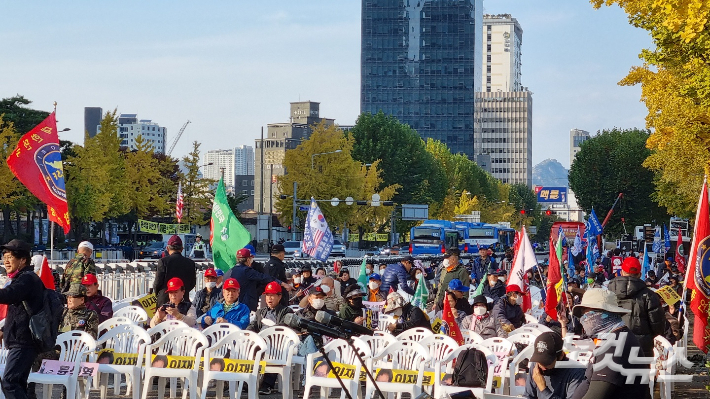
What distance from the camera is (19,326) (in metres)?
8.66

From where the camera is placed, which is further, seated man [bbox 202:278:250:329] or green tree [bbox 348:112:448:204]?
green tree [bbox 348:112:448:204]

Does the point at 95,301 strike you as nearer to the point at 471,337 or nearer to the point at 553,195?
the point at 471,337

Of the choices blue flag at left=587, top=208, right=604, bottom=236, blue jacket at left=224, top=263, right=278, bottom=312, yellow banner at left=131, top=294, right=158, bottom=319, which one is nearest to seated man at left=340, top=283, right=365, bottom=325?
blue jacket at left=224, top=263, right=278, bottom=312

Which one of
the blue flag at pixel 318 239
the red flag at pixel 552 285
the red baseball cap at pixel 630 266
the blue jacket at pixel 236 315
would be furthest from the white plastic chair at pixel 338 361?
the blue flag at pixel 318 239

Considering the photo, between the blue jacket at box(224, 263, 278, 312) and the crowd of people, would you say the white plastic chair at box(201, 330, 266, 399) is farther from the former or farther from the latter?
the blue jacket at box(224, 263, 278, 312)

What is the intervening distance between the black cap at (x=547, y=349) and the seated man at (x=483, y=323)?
Answer: 251 inches

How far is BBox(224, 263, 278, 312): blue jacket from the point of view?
14.1 m

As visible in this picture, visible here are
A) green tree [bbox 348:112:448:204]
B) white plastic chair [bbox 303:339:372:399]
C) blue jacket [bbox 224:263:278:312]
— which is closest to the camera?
white plastic chair [bbox 303:339:372:399]

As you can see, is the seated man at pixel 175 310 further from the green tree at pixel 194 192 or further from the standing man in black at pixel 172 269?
the green tree at pixel 194 192

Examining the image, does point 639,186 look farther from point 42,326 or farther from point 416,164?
point 42,326

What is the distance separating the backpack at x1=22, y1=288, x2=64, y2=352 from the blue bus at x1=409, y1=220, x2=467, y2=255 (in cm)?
5897

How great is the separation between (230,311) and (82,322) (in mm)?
1969

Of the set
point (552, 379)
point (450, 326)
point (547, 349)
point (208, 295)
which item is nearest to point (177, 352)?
point (208, 295)

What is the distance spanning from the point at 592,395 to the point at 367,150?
81194mm
